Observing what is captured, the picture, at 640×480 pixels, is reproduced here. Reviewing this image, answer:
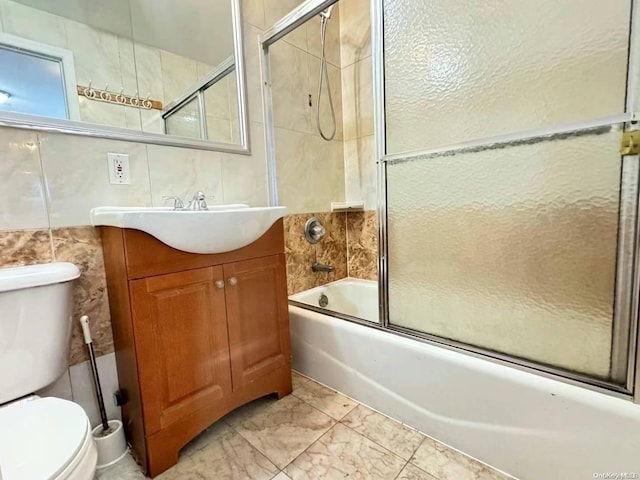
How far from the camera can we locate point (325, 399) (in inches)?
53.7

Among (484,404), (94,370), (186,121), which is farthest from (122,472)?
(186,121)

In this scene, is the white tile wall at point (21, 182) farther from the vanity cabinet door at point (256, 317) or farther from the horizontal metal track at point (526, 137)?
the horizontal metal track at point (526, 137)

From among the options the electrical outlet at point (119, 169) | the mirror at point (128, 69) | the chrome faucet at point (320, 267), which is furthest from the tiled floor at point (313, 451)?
the mirror at point (128, 69)

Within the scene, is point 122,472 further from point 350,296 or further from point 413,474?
point 350,296

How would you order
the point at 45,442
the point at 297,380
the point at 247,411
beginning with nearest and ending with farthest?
the point at 45,442
the point at 247,411
the point at 297,380

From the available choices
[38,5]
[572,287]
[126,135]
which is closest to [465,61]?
[572,287]

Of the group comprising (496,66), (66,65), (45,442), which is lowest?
(45,442)

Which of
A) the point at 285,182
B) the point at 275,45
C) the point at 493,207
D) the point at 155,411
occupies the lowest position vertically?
the point at 155,411

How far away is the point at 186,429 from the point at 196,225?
2.43 ft

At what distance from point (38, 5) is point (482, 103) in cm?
158

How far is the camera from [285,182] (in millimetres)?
1827

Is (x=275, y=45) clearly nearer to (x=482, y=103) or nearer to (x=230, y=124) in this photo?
(x=230, y=124)

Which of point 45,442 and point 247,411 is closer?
point 45,442

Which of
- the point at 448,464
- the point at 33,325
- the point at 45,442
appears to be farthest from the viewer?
the point at 448,464
